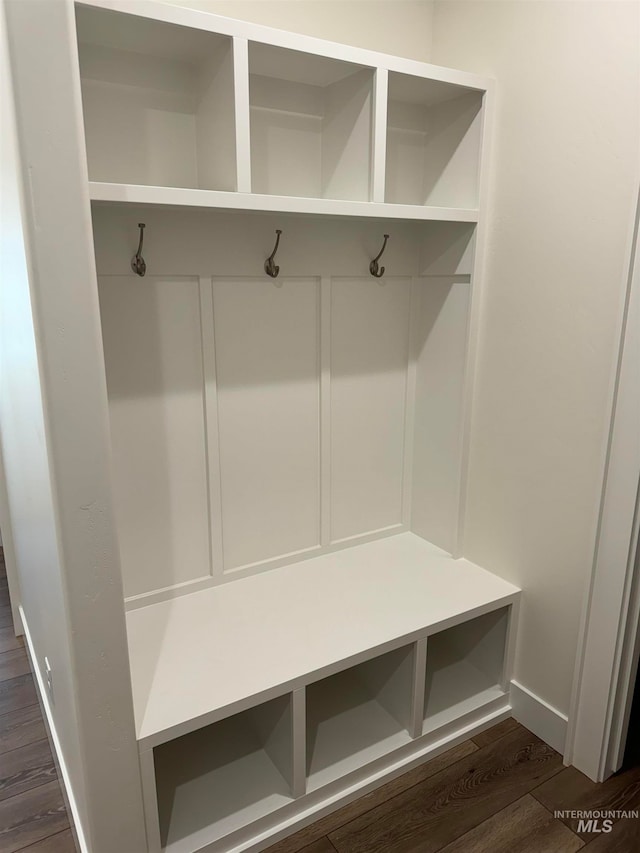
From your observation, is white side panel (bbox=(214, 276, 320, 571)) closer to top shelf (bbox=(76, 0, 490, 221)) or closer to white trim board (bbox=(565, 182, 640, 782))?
top shelf (bbox=(76, 0, 490, 221))

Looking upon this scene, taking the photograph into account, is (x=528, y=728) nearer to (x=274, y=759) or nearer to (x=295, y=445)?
(x=274, y=759)

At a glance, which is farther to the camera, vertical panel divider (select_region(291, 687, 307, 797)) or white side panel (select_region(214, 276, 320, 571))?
white side panel (select_region(214, 276, 320, 571))

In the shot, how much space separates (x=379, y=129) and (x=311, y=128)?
29cm

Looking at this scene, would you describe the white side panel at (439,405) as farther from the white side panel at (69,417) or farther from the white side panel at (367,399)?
the white side panel at (69,417)

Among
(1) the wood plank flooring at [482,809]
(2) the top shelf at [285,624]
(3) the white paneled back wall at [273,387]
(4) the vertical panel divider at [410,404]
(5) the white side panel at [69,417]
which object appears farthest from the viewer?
(4) the vertical panel divider at [410,404]

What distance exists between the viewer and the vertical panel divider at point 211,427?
5.97ft

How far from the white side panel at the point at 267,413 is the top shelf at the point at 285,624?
17 cm

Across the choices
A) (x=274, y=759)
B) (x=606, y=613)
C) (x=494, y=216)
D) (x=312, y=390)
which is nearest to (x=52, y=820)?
(x=274, y=759)

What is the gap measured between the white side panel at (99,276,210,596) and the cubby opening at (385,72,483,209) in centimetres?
85

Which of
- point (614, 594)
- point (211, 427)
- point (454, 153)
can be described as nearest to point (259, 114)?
point (454, 153)

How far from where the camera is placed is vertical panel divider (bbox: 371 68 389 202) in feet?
5.46

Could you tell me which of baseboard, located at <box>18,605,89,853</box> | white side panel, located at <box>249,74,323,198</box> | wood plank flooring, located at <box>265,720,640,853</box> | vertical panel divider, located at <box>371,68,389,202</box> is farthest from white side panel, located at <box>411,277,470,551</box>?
baseboard, located at <box>18,605,89,853</box>

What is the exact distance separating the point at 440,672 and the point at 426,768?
1.21 feet

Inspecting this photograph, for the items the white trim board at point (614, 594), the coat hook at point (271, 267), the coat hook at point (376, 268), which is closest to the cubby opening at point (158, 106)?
the coat hook at point (271, 267)
